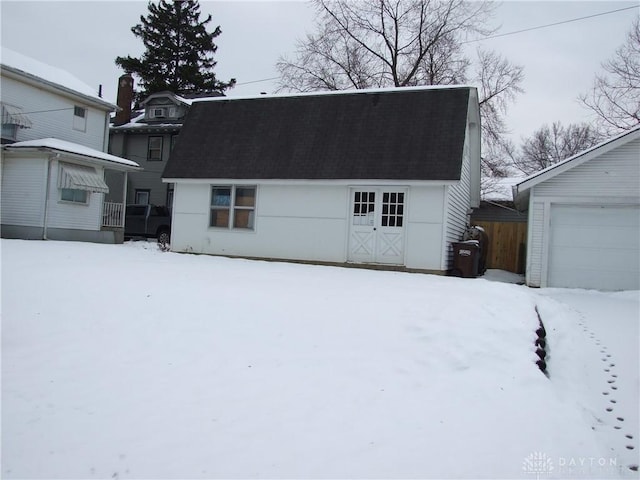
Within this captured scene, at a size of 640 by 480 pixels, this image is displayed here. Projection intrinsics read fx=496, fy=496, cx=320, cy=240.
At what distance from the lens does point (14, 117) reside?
17641 millimetres

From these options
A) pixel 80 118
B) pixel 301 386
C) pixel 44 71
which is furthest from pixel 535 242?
pixel 44 71

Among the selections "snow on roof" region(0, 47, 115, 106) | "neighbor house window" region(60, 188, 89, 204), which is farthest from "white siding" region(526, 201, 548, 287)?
"snow on roof" region(0, 47, 115, 106)

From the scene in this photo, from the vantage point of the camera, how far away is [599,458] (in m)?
3.75

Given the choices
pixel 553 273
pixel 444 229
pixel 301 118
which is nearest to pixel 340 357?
pixel 444 229

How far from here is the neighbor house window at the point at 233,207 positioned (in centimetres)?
1488

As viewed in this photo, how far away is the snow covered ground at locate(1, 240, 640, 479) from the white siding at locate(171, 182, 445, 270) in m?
5.04

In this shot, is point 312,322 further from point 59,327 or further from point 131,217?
point 131,217

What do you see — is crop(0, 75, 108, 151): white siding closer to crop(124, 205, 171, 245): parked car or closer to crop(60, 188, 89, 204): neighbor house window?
→ crop(60, 188, 89, 204): neighbor house window

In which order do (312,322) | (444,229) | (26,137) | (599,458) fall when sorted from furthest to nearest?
(26,137) < (444,229) < (312,322) < (599,458)

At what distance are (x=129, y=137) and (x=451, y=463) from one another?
26164 mm

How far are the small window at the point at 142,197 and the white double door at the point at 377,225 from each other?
15361 millimetres

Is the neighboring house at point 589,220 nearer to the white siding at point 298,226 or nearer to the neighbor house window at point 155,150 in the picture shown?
the white siding at point 298,226

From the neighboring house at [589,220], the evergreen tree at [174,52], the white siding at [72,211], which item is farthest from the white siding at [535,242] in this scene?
the evergreen tree at [174,52]

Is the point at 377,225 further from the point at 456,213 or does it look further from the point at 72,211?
the point at 72,211
